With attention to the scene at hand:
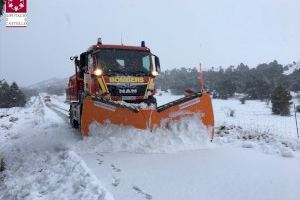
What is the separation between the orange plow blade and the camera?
331 inches

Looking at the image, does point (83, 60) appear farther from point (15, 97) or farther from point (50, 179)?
point (15, 97)

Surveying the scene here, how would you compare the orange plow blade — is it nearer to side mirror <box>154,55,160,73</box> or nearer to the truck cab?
the truck cab

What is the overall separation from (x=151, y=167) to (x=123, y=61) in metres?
4.64

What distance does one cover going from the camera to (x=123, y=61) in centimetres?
1069

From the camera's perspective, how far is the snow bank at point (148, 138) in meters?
8.07

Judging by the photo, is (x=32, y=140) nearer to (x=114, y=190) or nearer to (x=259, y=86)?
(x=114, y=190)

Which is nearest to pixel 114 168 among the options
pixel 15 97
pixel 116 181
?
pixel 116 181

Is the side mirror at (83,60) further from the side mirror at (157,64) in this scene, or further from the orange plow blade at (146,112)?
the orange plow blade at (146,112)

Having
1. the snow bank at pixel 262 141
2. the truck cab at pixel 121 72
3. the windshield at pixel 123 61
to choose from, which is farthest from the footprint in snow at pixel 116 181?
the windshield at pixel 123 61

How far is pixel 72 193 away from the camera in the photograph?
5340 mm

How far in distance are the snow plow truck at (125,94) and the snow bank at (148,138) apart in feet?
0.44

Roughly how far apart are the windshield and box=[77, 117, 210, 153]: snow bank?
2125 millimetres

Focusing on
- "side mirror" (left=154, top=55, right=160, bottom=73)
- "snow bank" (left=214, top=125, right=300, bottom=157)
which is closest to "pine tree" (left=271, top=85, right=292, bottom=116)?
"snow bank" (left=214, top=125, right=300, bottom=157)

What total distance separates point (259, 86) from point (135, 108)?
55.5 meters
